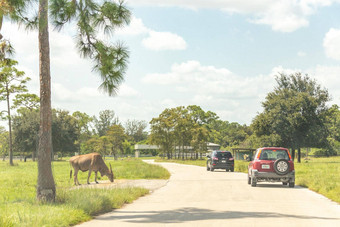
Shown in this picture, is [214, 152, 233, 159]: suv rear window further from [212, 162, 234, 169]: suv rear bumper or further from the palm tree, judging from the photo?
the palm tree

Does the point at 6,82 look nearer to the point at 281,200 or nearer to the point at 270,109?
the point at 270,109

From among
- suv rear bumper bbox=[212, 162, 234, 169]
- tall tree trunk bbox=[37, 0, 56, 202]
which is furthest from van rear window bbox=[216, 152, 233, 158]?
tall tree trunk bbox=[37, 0, 56, 202]

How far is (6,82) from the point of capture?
184 feet

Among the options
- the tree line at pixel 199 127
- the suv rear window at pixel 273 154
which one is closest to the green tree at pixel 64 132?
the tree line at pixel 199 127

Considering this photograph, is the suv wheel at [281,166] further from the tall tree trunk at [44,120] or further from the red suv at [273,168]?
the tall tree trunk at [44,120]

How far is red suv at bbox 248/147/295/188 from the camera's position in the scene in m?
20.6

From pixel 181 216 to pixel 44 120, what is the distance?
4634 millimetres

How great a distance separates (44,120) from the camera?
12.8m

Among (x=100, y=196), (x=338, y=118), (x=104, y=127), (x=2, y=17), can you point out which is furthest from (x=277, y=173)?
(x=104, y=127)

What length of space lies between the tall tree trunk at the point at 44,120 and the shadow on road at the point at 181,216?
1.99 m

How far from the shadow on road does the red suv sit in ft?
30.0

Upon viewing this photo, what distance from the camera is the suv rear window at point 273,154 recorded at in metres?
21.4

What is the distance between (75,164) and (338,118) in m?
82.3

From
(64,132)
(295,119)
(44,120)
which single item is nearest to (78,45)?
(44,120)
